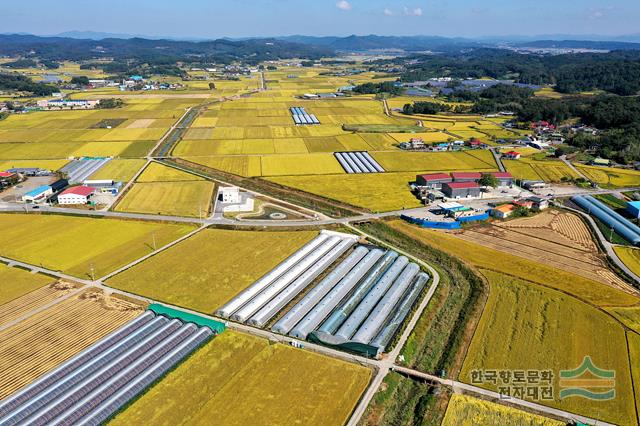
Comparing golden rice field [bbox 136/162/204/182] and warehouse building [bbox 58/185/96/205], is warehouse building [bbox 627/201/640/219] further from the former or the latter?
warehouse building [bbox 58/185/96/205]

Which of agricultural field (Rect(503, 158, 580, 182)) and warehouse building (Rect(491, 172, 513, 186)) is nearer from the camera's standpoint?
warehouse building (Rect(491, 172, 513, 186))

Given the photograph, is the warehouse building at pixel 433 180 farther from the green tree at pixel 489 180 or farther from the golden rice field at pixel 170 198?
the golden rice field at pixel 170 198

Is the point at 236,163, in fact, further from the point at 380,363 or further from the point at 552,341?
the point at 552,341

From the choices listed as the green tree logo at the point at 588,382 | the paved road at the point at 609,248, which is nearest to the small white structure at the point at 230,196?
the green tree logo at the point at 588,382

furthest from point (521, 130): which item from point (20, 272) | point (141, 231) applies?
point (20, 272)

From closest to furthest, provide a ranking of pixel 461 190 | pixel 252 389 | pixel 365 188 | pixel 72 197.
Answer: pixel 252 389
pixel 72 197
pixel 461 190
pixel 365 188

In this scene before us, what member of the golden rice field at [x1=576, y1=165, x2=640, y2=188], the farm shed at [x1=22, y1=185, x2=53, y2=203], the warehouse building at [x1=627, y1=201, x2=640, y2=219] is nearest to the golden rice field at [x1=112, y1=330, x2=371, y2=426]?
the farm shed at [x1=22, y1=185, x2=53, y2=203]

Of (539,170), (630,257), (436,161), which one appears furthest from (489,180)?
(630,257)
